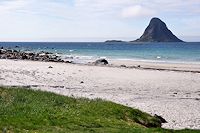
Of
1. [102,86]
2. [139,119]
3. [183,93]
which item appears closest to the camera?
[139,119]

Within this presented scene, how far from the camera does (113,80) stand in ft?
129

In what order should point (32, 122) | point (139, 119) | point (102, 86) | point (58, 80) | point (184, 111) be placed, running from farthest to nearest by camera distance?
point (58, 80)
point (102, 86)
point (184, 111)
point (139, 119)
point (32, 122)

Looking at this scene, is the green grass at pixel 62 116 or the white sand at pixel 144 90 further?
the white sand at pixel 144 90

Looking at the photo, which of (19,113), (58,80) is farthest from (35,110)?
(58,80)

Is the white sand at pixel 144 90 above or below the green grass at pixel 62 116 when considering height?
below

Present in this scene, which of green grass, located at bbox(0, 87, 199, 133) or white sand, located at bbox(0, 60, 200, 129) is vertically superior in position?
A: green grass, located at bbox(0, 87, 199, 133)

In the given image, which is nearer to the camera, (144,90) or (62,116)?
(62,116)

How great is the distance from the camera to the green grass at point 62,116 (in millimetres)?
13719

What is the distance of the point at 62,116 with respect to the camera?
15859mm

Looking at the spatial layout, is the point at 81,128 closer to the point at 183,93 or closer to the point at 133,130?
A: the point at 133,130

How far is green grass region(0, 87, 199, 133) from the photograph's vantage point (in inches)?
540

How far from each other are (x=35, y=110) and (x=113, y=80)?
23.0 m

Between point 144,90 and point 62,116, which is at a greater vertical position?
point 62,116

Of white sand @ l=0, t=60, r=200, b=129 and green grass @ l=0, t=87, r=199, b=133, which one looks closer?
green grass @ l=0, t=87, r=199, b=133
